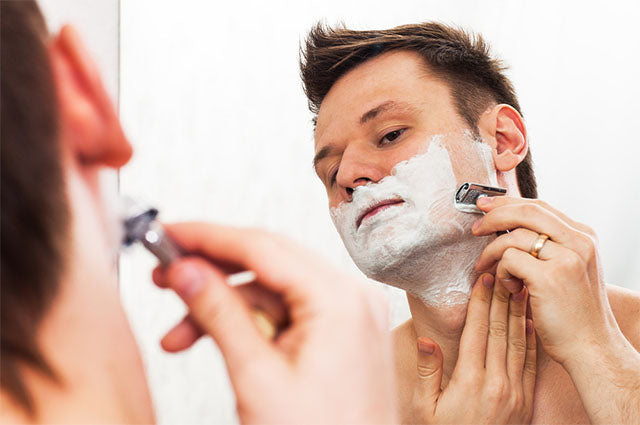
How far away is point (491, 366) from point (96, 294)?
0.80 m

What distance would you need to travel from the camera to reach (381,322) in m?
0.45

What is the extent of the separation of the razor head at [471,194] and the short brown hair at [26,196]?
77 centimetres

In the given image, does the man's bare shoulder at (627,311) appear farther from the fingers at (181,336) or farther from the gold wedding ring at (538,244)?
the fingers at (181,336)

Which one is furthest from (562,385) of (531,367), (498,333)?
(498,333)

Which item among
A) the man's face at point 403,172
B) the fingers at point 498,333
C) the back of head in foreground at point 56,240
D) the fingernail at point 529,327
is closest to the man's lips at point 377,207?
the man's face at point 403,172

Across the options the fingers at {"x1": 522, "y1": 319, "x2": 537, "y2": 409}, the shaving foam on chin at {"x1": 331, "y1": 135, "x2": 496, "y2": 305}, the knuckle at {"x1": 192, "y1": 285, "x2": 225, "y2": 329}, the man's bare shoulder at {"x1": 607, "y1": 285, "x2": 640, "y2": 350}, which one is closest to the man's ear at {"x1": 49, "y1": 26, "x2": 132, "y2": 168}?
the knuckle at {"x1": 192, "y1": 285, "x2": 225, "y2": 329}

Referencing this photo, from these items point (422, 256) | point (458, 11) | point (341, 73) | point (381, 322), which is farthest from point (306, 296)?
point (458, 11)

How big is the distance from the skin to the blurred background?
29 centimetres

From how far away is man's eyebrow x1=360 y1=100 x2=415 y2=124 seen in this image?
1.08 metres

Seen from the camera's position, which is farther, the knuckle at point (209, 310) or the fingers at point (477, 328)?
the fingers at point (477, 328)

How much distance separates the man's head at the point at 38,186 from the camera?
1.08ft

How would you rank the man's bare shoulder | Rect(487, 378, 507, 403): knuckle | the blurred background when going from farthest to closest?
the blurred background
the man's bare shoulder
Rect(487, 378, 507, 403): knuckle

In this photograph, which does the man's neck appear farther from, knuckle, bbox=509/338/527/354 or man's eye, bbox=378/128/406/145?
man's eye, bbox=378/128/406/145

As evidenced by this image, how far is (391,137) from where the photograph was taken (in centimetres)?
108
